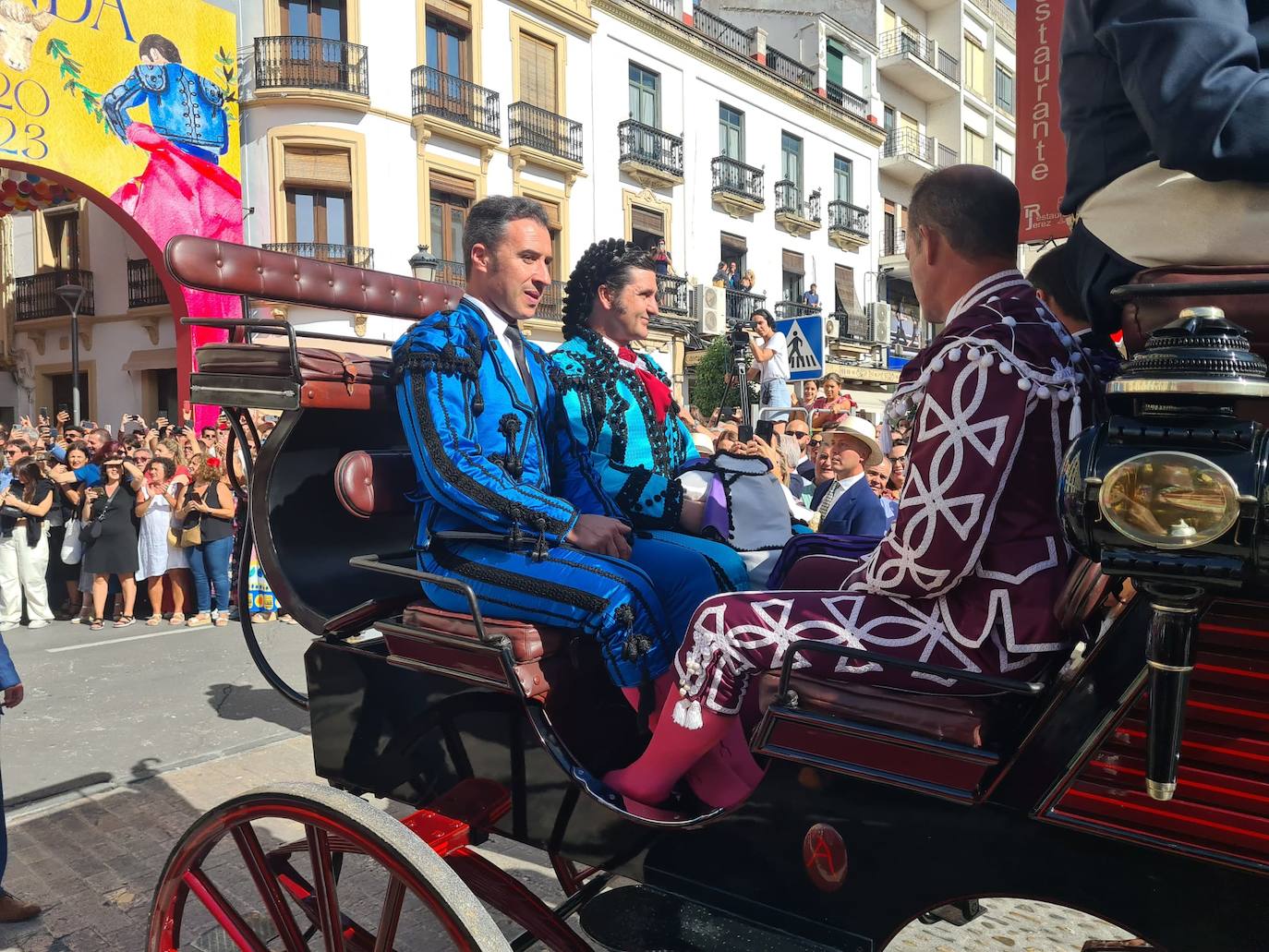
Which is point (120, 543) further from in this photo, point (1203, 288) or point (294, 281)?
point (1203, 288)

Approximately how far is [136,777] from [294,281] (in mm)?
3004

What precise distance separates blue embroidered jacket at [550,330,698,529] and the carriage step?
44.1 inches

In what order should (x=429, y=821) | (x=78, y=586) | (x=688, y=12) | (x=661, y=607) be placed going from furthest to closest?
(x=688, y=12) → (x=78, y=586) → (x=661, y=607) → (x=429, y=821)

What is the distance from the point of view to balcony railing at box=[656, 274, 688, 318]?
1945 cm

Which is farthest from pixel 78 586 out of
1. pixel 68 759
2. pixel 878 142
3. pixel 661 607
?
pixel 878 142

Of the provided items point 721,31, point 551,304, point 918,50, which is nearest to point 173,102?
point 551,304

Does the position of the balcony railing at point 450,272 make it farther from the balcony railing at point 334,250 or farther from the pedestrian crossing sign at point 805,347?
the pedestrian crossing sign at point 805,347

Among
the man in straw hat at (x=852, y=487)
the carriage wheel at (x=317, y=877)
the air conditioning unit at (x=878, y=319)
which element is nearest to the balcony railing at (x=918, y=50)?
the air conditioning unit at (x=878, y=319)

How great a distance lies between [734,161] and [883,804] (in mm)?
20627

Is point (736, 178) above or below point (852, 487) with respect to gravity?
above

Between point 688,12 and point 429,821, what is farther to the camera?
point 688,12

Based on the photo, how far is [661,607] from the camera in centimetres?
216

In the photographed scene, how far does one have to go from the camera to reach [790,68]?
2320 centimetres

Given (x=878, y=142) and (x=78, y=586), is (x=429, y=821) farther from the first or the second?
(x=878, y=142)
